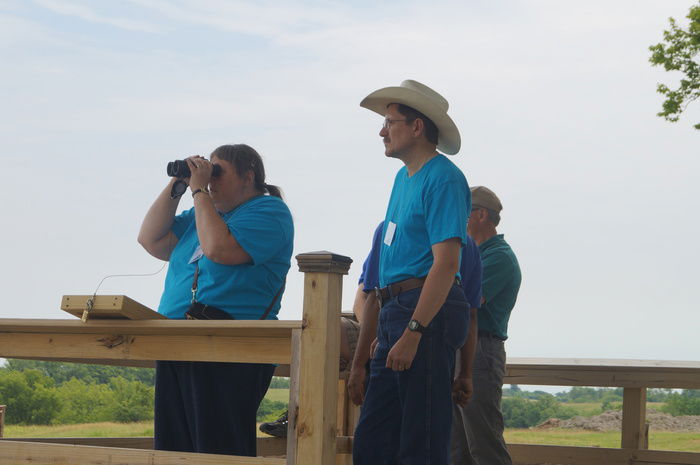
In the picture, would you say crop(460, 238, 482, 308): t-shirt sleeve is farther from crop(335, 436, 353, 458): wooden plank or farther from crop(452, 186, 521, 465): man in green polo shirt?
crop(335, 436, 353, 458): wooden plank

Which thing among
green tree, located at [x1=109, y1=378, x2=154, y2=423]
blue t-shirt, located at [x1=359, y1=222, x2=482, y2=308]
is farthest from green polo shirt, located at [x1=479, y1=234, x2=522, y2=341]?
green tree, located at [x1=109, y1=378, x2=154, y2=423]

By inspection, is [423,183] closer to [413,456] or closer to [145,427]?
[413,456]

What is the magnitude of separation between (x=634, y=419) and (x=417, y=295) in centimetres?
404

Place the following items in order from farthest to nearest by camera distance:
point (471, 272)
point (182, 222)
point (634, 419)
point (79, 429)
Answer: point (79, 429) < point (634, 419) < point (182, 222) < point (471, 272)

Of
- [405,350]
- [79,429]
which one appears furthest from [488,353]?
[79,429]

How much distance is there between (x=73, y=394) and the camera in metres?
12.5

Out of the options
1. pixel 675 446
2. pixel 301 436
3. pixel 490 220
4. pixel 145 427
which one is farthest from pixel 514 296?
pixel 145 427

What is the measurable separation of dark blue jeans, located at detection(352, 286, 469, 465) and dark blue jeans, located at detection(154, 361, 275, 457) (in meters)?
0.53

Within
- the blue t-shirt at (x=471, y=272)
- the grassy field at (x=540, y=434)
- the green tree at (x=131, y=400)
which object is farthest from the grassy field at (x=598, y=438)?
the blue t-shirt at (x=471, y=272)

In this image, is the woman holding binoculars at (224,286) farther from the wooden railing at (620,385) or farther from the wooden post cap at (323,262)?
the wooden railing at (620,385)

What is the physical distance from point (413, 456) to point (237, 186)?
4.93 feet

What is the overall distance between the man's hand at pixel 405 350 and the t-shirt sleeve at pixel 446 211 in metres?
0.35

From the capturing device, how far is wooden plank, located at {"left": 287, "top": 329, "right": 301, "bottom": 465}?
10.3 feet

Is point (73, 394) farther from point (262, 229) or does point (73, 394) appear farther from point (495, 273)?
point (262, 229)
